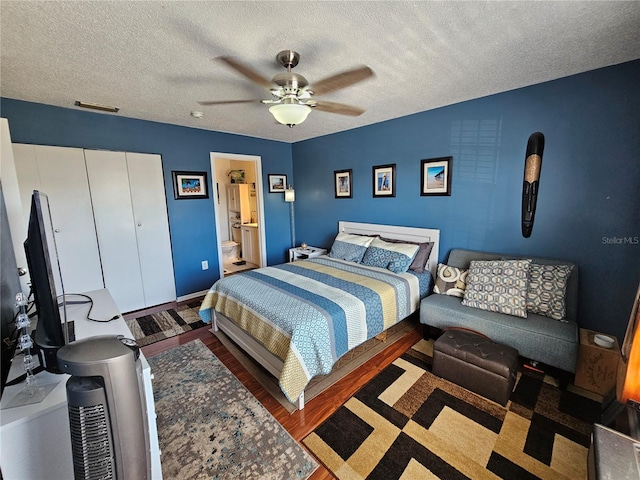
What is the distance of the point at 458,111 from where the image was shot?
9.50ft

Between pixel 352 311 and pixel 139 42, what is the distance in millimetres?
2377

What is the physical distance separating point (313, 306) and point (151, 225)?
108 inches

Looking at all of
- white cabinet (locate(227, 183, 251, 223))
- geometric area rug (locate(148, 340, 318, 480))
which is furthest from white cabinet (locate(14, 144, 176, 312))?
white cabinet (locate(227, 183, 251, 223))

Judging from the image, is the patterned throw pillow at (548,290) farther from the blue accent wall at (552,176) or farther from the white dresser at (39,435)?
the white dresser at (39,435)

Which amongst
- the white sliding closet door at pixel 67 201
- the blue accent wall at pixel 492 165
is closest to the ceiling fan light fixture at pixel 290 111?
the blue accent wall at pixel 492 165

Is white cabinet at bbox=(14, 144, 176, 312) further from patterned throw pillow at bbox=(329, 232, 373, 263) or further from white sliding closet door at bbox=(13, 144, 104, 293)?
patterned throw pillow at bbox=(329, 232, 373, 263)

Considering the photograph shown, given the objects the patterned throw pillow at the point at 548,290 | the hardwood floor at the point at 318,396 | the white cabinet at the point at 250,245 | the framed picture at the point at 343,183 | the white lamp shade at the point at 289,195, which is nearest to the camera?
the hardwood floor at the point at 318,396

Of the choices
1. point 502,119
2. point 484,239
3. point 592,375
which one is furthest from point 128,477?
point 502,119

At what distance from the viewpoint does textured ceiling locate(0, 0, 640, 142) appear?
4.63ft

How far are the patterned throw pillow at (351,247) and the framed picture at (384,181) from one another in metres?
0.67

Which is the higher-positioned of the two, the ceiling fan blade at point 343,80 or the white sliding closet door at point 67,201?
the ceiling fan blade at point 343,80

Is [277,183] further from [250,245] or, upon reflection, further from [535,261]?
[535,261]

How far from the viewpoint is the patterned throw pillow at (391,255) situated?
299 centimetres

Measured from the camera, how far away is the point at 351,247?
358 centimetres
